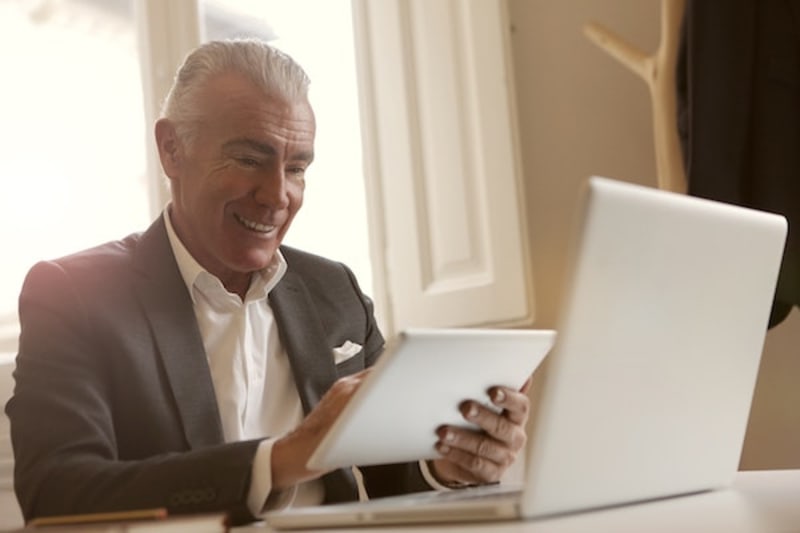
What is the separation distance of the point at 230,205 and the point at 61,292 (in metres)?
0.34

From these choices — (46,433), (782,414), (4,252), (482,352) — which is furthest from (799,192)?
(4,252)

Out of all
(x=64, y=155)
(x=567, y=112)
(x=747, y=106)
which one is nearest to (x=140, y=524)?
(x=747, y=106)

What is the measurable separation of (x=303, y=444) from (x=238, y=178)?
750 mm

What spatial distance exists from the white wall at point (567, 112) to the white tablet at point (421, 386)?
1.61 m

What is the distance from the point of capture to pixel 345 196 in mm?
3133

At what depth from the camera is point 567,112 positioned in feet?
9.58

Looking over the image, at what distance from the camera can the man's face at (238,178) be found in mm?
1928

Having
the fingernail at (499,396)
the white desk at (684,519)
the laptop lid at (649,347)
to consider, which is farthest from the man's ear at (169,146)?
the laptop lid at (649,347)

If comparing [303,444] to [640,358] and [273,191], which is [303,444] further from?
[273,191]

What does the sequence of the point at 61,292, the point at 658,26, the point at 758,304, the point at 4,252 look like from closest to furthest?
the point at 758,304
the point at 61,292
the point at 658,26
the point at 4,252

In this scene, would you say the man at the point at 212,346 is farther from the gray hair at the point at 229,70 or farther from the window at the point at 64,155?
the window at the point at 64,155

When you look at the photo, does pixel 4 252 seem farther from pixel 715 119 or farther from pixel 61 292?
pixel 715 119

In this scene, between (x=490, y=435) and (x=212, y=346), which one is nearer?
(x=490, y=435)

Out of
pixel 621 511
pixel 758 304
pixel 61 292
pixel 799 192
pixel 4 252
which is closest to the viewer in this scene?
pixel 621 511
